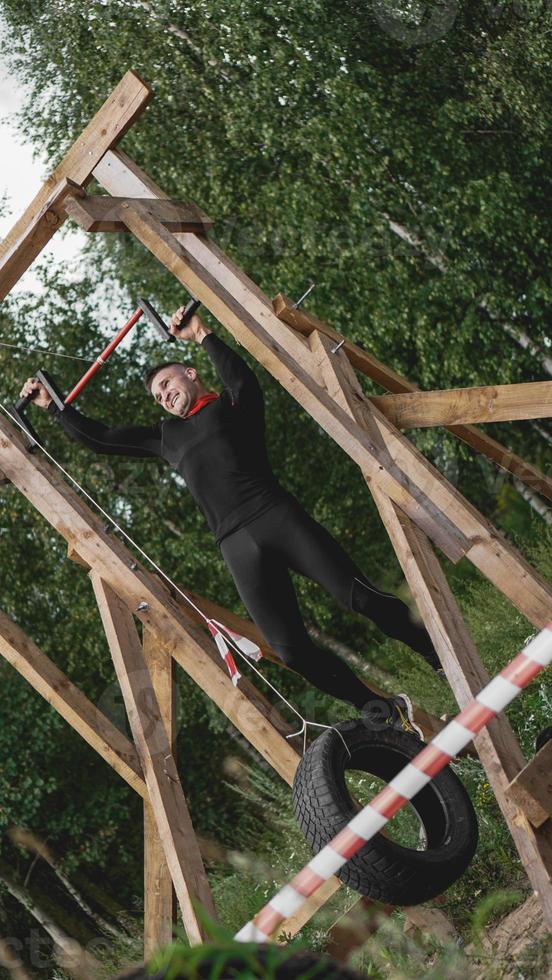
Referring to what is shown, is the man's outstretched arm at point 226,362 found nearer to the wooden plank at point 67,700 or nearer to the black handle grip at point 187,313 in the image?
the black handle grip at point 187,313

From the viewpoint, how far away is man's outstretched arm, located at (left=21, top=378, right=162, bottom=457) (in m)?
4.25

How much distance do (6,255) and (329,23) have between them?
4.25 meters

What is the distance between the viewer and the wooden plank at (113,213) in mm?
4367

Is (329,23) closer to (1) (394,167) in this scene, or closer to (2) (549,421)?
(1) (394,167)

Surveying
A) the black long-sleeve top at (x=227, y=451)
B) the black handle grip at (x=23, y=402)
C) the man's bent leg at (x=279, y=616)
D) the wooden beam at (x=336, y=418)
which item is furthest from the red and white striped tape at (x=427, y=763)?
the black handle grip at (x=23, y=402)

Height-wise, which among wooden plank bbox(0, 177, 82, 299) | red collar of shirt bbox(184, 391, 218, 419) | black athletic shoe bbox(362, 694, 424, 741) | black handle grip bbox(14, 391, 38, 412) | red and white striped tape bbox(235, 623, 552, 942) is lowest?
black athletic shoe bbox(362, 694, 424, 741)

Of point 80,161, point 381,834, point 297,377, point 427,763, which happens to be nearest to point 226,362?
point 297,377

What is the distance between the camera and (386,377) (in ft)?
15.3

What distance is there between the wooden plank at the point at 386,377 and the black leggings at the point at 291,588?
0.84 meters

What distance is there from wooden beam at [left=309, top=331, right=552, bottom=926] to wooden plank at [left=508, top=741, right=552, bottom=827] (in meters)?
0.04

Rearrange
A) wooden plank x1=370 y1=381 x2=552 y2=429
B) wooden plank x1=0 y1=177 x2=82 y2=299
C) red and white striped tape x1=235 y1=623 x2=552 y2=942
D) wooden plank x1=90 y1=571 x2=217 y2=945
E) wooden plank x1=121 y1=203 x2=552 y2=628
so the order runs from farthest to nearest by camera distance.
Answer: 1. wooden plank x1=0 y1=177 x2=82 y2=299
2. wooden plank x1=90 y1=571 x2=217 y2=945
3. wooden plank x1=370 y1=381 x2=552 y2=429
4. wooden plank x1=121 y1=203 x2=552 y2=628
5. red and white striped tape x1=235 y1=623 x2=552 y2=942

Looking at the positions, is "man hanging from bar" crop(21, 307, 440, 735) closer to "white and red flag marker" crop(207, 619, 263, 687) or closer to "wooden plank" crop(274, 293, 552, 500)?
"white and red flag marker" crop(207, 619, 263, 687)

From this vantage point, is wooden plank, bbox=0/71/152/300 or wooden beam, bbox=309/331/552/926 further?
wooden plank, bbox=0/71/152/300

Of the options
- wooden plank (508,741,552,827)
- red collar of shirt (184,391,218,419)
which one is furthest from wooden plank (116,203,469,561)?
wooden plank (508,741,552,827)
